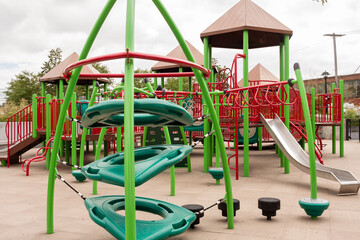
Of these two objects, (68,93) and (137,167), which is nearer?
(137,167)

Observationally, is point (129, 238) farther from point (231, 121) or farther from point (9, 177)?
point (9, 177)

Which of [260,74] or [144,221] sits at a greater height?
[260,74]

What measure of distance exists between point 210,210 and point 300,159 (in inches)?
123

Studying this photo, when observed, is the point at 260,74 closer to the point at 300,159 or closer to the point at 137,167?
the point at 300,159

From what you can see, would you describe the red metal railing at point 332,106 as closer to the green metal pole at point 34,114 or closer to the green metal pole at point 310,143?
the green metal pole at point 310,143

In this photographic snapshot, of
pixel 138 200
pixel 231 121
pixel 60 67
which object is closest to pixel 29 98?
pixel 60 67

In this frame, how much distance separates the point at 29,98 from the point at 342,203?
3074 cm

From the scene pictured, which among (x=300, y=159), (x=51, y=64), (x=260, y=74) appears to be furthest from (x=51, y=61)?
(x=300, y=159)

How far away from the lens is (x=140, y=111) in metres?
2.94

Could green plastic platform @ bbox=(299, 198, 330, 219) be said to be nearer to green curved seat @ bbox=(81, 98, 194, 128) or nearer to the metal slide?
the metal slide

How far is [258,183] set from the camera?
6.50 meters

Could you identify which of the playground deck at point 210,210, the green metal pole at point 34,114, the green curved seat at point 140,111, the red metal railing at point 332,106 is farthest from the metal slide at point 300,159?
the green metal pole at point 34,114

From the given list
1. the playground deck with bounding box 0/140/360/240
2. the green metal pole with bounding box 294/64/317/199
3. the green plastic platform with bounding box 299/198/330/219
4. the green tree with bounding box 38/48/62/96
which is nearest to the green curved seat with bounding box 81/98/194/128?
the playground deck with bounding box 0/140/360/240

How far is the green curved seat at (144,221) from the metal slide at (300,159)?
325cm
